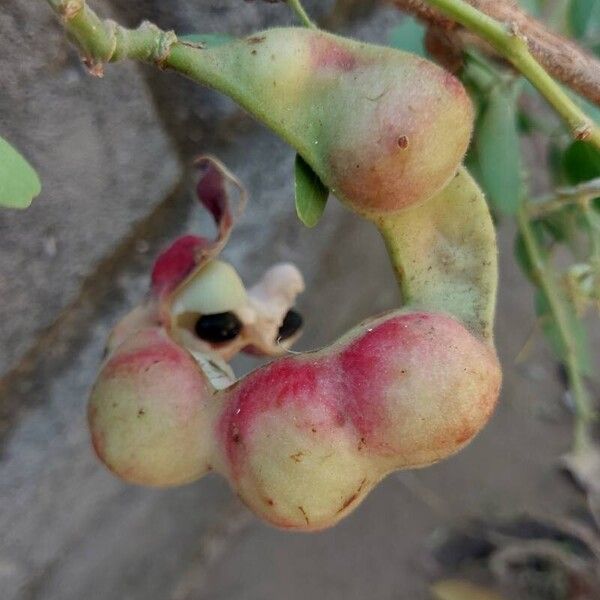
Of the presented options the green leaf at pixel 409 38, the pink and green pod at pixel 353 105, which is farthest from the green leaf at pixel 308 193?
the green leaf at pixel 409 38

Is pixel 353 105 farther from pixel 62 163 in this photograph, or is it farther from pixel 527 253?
pixel 527 253

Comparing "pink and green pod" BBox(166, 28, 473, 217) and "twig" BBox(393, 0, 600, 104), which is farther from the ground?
"twig" BBox(393, 0, 600, 104)

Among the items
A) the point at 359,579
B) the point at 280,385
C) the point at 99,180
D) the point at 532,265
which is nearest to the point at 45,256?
the point at 99,180

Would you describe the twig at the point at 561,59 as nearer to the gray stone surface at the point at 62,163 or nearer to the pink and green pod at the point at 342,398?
the pink and green pod at the point at 342,398

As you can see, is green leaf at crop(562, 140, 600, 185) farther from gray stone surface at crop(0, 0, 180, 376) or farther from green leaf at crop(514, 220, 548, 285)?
gray stone surface at crop(0, 0, 180, 376)

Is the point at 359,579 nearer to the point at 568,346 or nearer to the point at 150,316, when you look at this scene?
the point at 568,346

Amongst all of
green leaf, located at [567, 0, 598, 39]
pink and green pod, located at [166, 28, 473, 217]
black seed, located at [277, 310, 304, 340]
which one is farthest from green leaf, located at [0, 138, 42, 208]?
green leaf, located at [567, 0, 598, 39]

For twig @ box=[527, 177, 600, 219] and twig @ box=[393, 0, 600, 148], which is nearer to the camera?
twig @ box=[393, 0, 600, 148]
